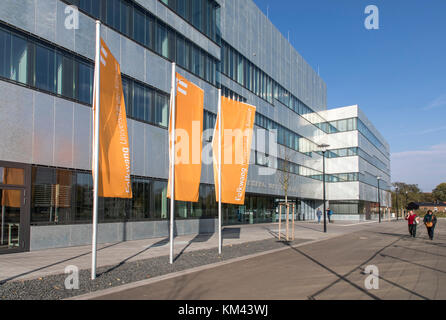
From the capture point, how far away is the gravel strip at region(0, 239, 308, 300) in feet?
24.5

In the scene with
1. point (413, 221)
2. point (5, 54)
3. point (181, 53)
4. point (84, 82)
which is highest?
point (181, 53)

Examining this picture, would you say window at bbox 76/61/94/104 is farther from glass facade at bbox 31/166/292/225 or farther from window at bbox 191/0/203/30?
window at bbox 191/0/203/30

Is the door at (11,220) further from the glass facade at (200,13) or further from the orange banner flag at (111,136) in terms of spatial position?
the glass facade at (200,13)

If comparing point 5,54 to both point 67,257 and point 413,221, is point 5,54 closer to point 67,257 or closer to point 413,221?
point 67,257

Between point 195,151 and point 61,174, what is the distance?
239 inches

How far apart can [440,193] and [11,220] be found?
15637cm

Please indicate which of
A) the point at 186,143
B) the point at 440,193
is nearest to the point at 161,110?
the point at 186,143

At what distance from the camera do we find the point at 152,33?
2080cm

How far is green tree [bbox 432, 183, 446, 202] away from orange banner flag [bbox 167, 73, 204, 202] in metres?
153

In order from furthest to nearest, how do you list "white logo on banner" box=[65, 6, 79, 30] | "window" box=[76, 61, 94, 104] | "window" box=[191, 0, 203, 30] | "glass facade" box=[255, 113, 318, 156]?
1. "glass facade" box=[255, 113, 318, 156]
2. "window" box=[191, 0, 203, 30]
3. "window" box=[76, 61, 94, 104]
4. "white logo on banner" box=[65, 6, 79, 30]

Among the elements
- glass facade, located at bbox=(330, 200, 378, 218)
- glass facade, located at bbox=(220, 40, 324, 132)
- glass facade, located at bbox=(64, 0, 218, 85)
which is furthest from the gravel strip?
glass facade, located at bbox=(330, 200, 378, 218)

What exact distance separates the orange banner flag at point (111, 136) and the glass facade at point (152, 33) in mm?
7639

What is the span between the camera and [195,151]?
41.4 feet

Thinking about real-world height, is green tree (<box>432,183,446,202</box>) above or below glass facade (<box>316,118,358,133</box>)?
below
